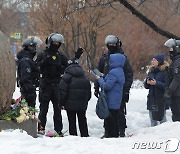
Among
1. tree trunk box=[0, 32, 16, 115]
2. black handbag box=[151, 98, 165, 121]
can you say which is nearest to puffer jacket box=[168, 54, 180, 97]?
black handbag box=[151, 98, 165, 121]

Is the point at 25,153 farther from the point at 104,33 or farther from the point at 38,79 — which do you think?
the point at 104,33

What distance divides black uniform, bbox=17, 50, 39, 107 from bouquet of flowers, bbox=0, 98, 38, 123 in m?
1.11

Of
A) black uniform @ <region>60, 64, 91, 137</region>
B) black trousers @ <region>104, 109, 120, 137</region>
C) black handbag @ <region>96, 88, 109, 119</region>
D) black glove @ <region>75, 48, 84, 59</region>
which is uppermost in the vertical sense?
black glove @ <region>75, 48, 84, 59</region>

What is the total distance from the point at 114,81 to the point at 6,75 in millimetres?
2069

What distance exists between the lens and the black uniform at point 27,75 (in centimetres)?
880

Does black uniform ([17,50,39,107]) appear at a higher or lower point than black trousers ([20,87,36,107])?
higher

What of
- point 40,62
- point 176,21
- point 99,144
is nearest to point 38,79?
point 40,62

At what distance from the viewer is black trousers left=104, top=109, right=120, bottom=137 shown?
8.40 meters

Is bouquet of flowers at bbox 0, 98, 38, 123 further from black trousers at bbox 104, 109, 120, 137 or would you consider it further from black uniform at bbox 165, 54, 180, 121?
black uniform at bbox 165, 54, 180, 121

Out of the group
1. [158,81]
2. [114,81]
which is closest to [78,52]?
[114,81]

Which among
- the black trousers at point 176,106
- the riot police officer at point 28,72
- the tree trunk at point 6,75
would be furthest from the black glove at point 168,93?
the tree trunk at point 6,75

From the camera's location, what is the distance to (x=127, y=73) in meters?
9.10

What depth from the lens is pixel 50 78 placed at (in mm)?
8969

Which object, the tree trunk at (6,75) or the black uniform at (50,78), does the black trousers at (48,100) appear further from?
the tree trunk at (6,75)
